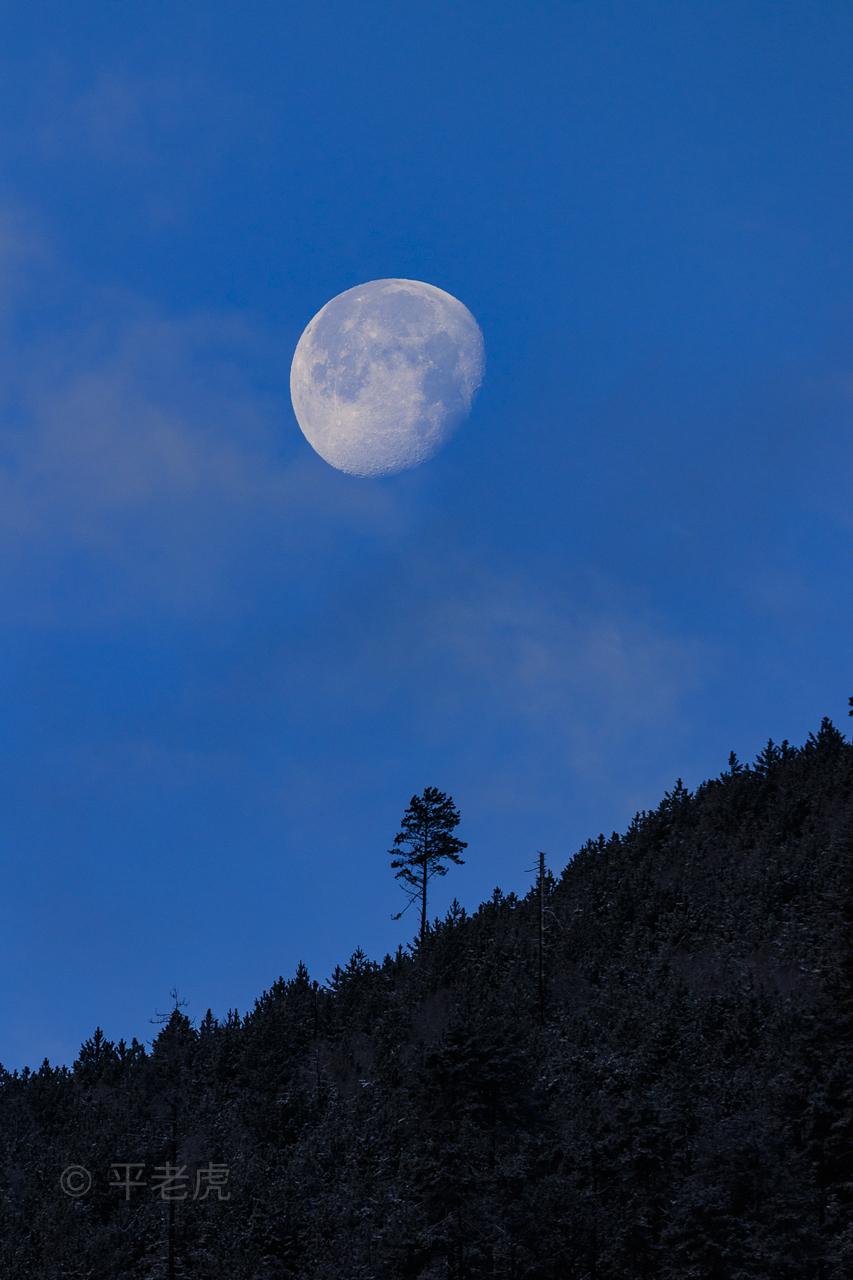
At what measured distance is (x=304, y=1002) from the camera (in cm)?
7469

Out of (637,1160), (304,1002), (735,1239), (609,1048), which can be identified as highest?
(304,1002)

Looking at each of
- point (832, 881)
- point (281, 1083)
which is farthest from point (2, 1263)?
point (832, 881)

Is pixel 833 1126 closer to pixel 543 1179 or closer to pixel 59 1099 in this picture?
pixel 543 1179

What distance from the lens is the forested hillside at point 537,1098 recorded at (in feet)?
121

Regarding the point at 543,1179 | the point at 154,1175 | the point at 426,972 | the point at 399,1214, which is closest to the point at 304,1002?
the point at 426,972

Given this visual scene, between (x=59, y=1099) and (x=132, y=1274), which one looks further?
(x=59, y=1099)

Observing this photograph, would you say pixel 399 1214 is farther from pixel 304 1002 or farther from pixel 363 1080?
pixel 304 1002

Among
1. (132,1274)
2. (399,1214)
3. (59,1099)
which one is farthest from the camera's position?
(59,1099)

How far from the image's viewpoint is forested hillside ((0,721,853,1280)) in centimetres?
3681

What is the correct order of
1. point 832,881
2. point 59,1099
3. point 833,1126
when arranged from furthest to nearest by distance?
point 59,1099 < point 832,881 < point 833,1126

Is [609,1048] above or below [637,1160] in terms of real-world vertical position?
above

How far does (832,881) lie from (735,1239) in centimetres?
3076

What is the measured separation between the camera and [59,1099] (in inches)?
2785

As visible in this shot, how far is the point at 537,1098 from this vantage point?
39312 mm
